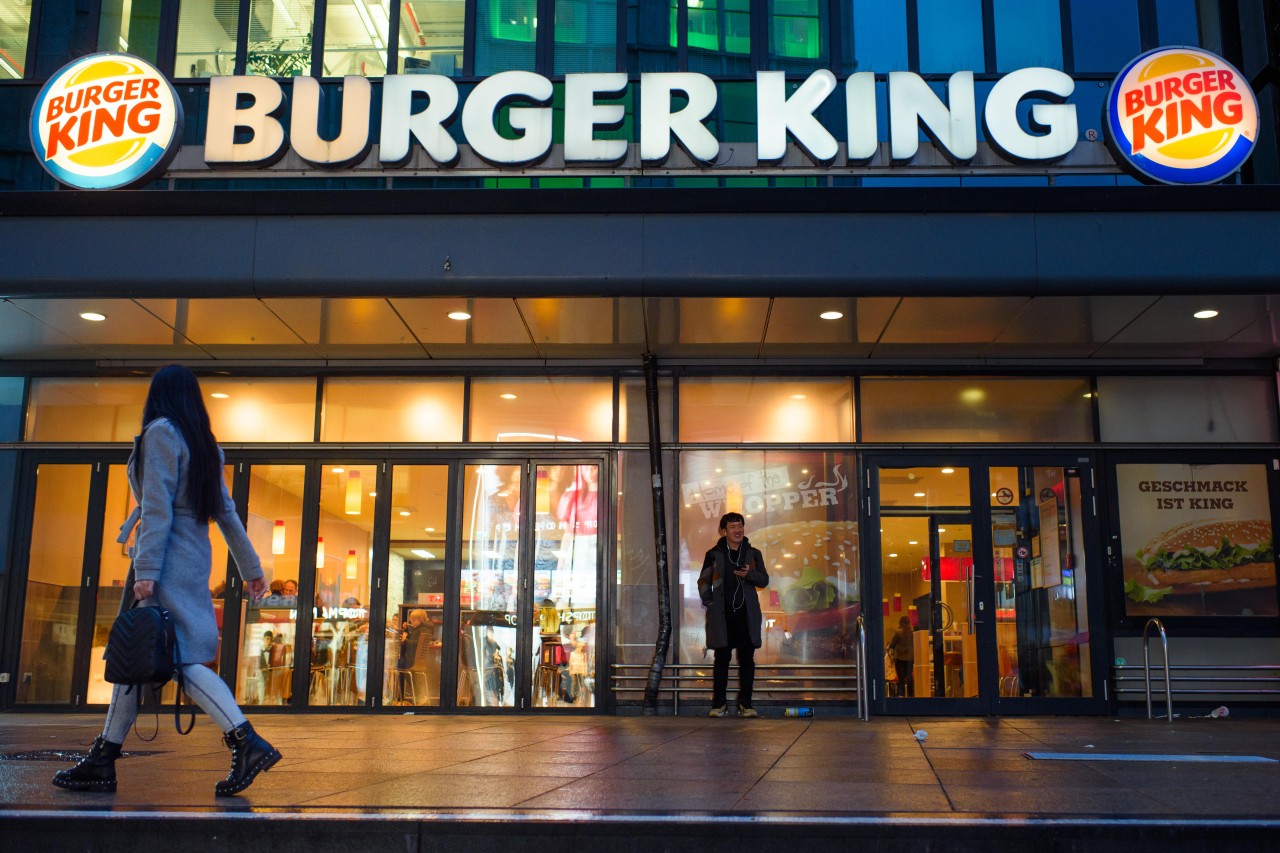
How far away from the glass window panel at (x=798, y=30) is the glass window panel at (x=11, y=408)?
906 cm

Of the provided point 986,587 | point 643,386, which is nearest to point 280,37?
point 643,386

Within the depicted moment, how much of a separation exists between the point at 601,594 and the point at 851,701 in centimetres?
277

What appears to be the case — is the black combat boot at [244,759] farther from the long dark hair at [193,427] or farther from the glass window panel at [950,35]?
the glass window panel at [950,35]

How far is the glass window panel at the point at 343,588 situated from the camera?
12766 mm

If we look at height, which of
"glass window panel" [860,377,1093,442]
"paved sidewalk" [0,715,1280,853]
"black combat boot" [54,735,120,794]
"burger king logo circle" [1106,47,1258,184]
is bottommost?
"paved sidewalk" [0,715,1280,853]

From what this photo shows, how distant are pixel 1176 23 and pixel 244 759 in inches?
499

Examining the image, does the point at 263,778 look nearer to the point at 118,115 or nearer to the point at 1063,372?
the point at 118,115

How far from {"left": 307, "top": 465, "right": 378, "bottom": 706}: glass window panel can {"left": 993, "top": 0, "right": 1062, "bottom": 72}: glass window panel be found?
824 centimetres

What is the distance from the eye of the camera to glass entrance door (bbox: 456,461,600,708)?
41.3 ft

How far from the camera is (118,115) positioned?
36.8 ft

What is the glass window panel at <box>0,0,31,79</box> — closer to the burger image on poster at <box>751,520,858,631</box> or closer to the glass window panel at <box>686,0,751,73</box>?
the glass window panel at <box>686,0,751,73</box>

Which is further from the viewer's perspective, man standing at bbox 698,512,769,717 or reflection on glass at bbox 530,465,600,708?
reflection on glass at bbox 530,465,600,708

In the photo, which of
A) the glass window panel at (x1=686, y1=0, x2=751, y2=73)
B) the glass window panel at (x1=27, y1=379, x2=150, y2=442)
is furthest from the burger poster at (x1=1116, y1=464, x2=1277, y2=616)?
the glass window panel at (x1=27, y1=379, x2=150, y2=442)

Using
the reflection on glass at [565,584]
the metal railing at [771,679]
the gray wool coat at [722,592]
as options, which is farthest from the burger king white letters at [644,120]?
the metal railing at [771,679]
